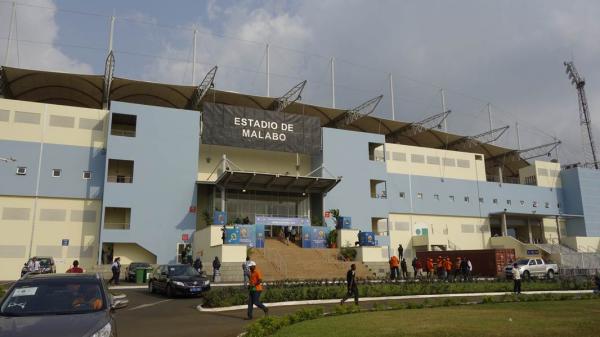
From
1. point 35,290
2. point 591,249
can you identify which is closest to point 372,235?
point 35,290

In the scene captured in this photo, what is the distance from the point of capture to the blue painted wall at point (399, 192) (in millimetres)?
45125

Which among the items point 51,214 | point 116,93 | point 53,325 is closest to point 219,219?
point 51,214

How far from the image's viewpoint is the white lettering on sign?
4216 centimetres

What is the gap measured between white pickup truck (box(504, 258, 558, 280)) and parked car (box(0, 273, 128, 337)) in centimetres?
3145

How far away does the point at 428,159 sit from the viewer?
53.8m

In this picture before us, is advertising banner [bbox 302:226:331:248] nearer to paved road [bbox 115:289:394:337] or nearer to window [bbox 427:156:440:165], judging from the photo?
paved road [bbox 115:289:394:337]

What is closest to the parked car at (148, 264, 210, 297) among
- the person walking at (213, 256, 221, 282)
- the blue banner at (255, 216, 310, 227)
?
the person walking at (213, 256, 221, 282)

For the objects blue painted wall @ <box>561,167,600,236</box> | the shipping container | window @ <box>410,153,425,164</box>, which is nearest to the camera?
the shipping container

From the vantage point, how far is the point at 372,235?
37.5m

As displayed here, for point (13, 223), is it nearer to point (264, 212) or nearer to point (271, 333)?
point (264, 212)

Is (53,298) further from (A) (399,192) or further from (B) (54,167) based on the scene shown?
(A) (399,192)

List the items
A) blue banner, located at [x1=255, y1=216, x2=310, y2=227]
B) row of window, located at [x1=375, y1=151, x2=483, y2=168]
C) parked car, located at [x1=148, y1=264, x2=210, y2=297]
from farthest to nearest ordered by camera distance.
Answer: row of window, located at [x1=375, y1=151, x2=483, y2=168], blue banner, located at [x1=255, y1=216, x2=310, y2=227], parked car, located at [x1=148, y1=264, x2=210, y2=297]

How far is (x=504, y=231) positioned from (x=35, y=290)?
54295 millimetres

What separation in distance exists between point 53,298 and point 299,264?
2717 cm
